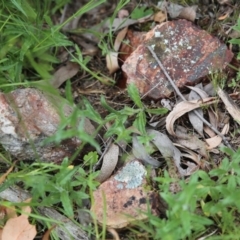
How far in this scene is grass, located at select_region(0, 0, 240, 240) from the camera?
1862 millimetres

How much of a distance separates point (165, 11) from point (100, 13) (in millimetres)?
433

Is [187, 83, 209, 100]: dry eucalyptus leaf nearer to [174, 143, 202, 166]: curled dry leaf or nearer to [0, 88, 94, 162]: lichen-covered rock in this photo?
[174, 143, 202, 166]: curled dry leaf

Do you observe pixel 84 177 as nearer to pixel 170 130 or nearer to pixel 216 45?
pixel 170 130

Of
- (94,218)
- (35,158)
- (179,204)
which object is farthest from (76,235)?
(179,204)

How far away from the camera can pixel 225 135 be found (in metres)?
2.33

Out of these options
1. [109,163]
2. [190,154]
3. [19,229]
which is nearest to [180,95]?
[190,154]

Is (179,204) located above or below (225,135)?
above

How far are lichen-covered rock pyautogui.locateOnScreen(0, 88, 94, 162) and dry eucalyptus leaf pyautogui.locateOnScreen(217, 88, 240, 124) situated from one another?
2.02ft

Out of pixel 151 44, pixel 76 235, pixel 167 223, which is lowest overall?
pixel 76 235

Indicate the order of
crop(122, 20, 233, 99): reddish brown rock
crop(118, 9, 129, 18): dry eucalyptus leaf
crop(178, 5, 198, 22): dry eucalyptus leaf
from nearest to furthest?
1. crop(122, 20, 233, 99): reddish brown rock
2. crop(178, 5, 198, 22): dry eucalyptus leaf
3. crop(118, 9, 129, 18): dry eucalyptus leaf

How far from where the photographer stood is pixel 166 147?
90.9 inches

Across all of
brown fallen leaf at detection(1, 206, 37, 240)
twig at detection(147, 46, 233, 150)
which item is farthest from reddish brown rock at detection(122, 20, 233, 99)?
brown fallen leaf at detection(1, 206, 37, 240)

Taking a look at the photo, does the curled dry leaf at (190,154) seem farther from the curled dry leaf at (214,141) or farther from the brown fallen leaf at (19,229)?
the brown fallen leaf at (19,229)

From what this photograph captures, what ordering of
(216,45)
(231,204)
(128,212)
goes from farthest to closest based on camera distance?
(216,45) → (128,212) → (231,204)
